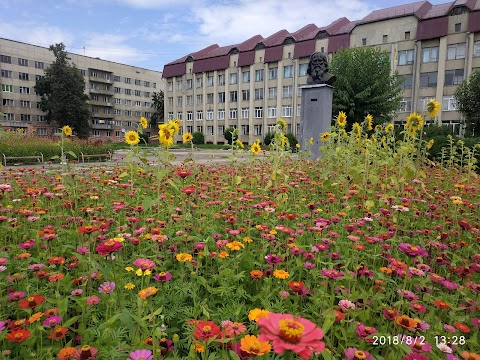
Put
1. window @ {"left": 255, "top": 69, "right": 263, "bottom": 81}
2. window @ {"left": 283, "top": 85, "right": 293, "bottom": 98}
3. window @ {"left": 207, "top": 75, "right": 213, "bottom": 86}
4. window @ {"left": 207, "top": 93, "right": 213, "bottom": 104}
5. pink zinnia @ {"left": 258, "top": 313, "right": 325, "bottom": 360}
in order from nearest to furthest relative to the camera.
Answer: pink zinnia @ {"left": 258, "top": 313, "right": 325, "bottom": 360} < window @ {"left": 283, "top": 85, "right": 293, "bottom": 98} < window @ {"left": 255, "top": 69, "right": 263, "bottom": 81} < window @ {"left": 207, "top": 75, "right": 213, "bottom": 86} < window @ {"left": 207, "top": 93, "right": 213, "bottom": 104}

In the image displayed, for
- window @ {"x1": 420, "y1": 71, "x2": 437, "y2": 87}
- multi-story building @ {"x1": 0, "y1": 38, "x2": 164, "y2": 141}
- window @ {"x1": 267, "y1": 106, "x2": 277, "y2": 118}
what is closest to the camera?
window @ {"x1": 420, "y1": 71, "x2": 437, "y2": 87}

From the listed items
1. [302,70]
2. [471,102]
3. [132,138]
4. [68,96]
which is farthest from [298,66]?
→ [132,138]

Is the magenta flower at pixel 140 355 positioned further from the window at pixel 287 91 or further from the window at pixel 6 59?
the window at pixel 6 59

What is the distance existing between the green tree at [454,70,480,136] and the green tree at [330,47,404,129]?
393 cm

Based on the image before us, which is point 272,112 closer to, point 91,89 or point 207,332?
point 91,89

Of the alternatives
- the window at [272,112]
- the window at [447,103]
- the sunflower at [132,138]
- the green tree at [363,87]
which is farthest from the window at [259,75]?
the sunflower at [132,138]

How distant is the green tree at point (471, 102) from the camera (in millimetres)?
18422

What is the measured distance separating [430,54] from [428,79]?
2252mm

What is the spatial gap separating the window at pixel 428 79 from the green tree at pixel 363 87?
1246 cm

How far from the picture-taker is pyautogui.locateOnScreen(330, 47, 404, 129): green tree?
1836 cm

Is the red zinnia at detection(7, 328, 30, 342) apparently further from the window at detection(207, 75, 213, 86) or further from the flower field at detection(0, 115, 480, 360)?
the window at detection(207, 75, 213, 86)

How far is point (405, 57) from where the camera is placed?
97.8 ft

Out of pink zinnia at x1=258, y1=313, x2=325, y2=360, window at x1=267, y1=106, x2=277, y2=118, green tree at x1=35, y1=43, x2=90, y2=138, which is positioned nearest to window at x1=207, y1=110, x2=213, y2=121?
window at x1=267, y1=106, x2=277, y2=118
